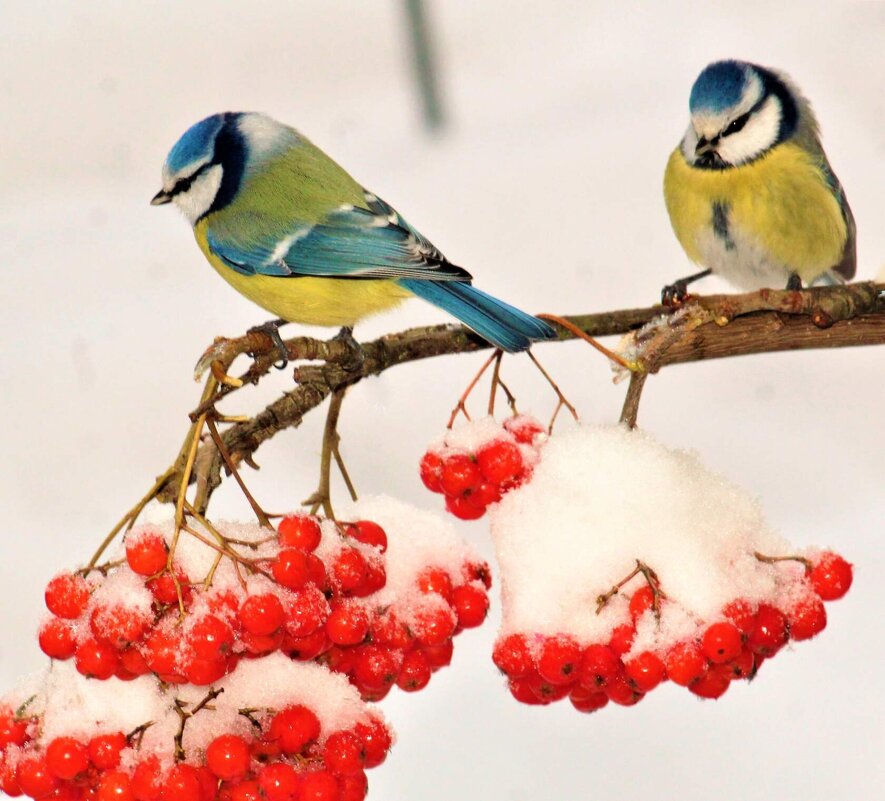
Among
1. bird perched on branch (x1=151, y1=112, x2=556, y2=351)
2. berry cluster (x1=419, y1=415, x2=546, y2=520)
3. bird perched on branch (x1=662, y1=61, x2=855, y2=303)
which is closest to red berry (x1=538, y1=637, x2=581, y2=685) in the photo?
berry cluster (x1=419, y1=415, x2=546, y2=520)

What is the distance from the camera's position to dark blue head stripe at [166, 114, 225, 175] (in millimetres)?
967

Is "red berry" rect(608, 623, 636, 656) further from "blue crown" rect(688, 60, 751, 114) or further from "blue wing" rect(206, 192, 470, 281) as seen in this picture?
"blue crown" rect(688, 60, 751, 114)

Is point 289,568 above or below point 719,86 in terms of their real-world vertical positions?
below

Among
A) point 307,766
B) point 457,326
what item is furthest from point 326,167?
point 307,766

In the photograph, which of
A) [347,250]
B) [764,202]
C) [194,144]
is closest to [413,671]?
[347,250]

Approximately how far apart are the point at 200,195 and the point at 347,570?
22.1 inches

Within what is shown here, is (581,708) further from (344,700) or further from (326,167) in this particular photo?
(326,167)

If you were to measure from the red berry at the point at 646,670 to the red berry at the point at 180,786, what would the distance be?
0.78 ft

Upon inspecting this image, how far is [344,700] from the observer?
1.99 ft

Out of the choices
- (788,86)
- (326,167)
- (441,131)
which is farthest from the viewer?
(441,131)

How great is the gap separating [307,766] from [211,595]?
4.0 inches

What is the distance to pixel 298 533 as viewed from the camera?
57 cm

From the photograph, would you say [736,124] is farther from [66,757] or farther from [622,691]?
[66,757]

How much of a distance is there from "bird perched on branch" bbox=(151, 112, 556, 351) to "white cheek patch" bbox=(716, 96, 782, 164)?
423mm
